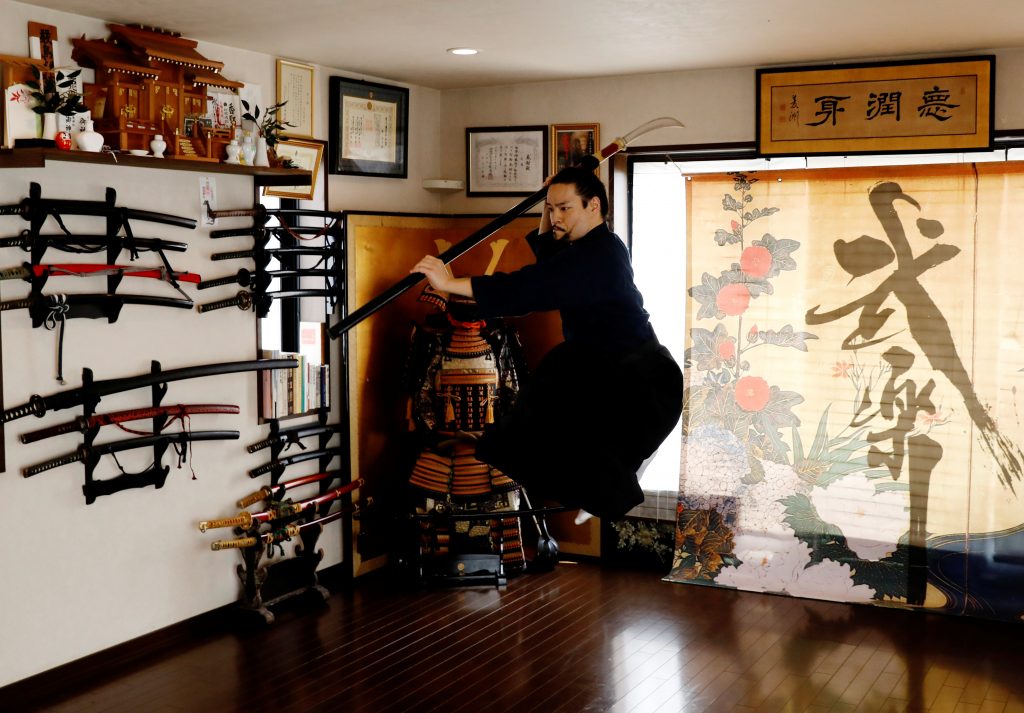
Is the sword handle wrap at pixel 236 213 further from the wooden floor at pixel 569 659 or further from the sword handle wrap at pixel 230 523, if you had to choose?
the wooden floor at pixel 569 659

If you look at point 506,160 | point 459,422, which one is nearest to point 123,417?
point 459,422

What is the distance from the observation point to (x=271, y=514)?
196 inches

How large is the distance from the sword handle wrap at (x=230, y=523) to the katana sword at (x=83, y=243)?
4.05ft

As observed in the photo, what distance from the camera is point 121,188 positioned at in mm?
4359

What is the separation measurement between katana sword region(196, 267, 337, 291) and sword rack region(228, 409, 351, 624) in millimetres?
696

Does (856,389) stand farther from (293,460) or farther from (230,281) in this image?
Result: (230,281)

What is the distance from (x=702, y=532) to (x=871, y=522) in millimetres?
872

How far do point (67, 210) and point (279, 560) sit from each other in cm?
202

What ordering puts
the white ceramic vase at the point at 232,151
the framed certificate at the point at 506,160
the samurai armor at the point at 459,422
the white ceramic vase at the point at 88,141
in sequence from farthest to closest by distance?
the framed certificate at the point at 506,160 → the samurai armor at the point at 459,422 → the white ceramic vase at the point at 232,151 → the white ceramic vase at the point at 88,141

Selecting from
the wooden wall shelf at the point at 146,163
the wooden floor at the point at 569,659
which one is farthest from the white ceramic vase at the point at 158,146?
the wooden floor at the point at 569,659

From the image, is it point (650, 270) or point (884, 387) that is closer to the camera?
point (884, 387)

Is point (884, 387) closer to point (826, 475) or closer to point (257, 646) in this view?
point (826, 475)

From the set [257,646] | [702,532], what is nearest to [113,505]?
[257,646]

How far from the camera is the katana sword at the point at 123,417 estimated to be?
13.5 feet
